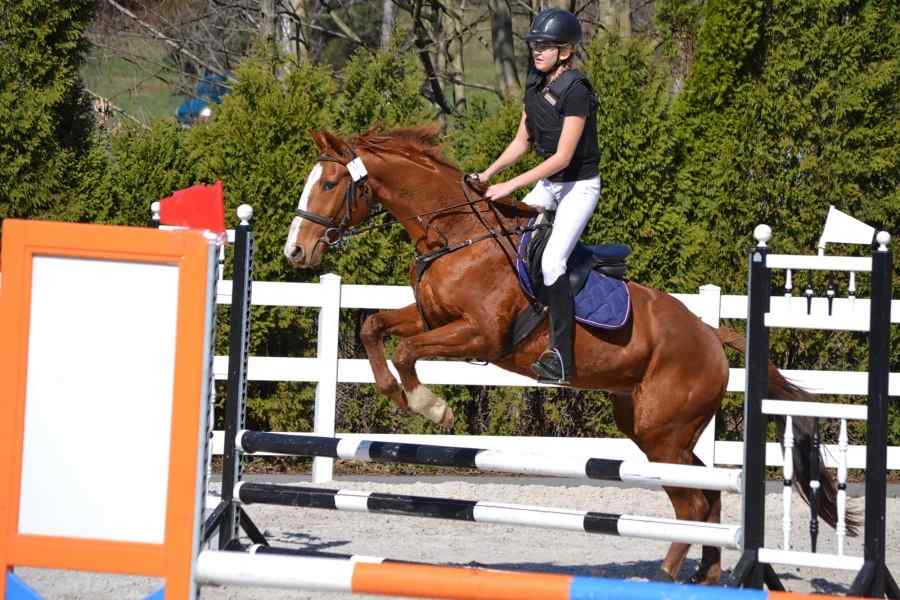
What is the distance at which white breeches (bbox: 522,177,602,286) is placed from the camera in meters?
5.06

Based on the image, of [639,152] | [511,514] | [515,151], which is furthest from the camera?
[639,152]

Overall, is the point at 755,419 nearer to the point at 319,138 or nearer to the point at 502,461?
the point at 502,461

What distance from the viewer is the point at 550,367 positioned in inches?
202

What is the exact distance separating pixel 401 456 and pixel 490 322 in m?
0.81

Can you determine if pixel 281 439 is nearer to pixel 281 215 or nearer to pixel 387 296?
pixel 387 296

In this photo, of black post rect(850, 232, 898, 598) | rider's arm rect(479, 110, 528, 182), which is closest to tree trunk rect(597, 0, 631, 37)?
rider's arm rect(479, 110, 528, 182)

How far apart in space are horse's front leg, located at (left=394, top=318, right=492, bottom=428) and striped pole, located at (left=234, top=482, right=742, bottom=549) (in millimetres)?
489

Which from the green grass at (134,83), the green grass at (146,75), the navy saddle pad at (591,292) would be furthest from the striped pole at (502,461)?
the green grass at (134,83)

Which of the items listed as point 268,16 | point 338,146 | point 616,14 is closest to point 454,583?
point 338,146

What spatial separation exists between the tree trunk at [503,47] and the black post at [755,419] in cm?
963

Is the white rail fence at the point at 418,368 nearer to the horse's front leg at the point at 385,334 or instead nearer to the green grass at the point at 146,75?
the horse's front leg at the point at 385,334

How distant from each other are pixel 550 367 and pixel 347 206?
3.74 feet

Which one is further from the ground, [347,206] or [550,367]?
[347,206]

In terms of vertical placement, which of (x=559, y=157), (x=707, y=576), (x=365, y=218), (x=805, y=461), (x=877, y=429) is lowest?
(x=707, y=576)
